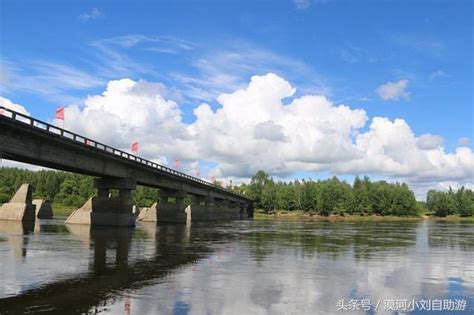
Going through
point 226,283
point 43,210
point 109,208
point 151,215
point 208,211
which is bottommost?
point 226,283

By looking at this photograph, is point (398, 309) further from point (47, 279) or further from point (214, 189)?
point (214, 189)

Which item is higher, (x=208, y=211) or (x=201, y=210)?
(x=201, y=210)

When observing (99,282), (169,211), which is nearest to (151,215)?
(169,211)

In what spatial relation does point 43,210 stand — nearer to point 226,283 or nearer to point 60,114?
point 60,114

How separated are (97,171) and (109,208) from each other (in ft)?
23.8

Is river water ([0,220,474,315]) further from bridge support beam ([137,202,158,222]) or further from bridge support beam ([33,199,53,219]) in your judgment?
bridge support beam ([33,199,53,219])

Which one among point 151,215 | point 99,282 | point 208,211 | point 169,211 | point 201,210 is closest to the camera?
point 99,282

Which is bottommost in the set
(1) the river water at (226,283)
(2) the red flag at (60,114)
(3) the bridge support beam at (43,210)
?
(1) the river water at (226,283)

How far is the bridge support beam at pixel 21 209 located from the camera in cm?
7412

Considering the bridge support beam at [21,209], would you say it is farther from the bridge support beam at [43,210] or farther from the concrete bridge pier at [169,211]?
the concrete bridge pier at [169,211]

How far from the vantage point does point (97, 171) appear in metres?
62.2

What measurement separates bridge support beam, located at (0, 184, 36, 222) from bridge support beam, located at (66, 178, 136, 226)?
9514 mm

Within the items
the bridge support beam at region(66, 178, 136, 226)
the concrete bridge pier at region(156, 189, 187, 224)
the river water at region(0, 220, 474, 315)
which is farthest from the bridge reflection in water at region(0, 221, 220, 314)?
the concrete bridge pier at region(156, 189, 187, 224)

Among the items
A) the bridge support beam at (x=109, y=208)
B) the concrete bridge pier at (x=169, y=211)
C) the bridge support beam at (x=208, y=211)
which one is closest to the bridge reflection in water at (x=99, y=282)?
the bridge support beam at (x=109, y=208)
